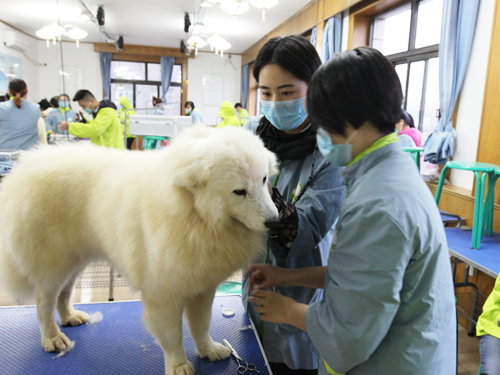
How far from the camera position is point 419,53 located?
5109 millimetres

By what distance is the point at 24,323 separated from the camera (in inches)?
68.0

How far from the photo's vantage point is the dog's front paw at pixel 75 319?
1.72 meters

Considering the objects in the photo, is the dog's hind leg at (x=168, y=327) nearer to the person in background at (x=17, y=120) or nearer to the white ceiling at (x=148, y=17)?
the person in background at (x=17, y=120)

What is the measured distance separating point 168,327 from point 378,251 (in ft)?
2.82

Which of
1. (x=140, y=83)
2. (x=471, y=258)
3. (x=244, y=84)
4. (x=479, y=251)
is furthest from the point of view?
(x=140, y=83)

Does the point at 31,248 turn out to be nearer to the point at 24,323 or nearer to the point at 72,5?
the point at 24,323

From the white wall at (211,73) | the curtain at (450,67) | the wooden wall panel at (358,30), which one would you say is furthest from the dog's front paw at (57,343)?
the white wall at (211,73)

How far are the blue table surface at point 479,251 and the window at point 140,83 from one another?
1248cm

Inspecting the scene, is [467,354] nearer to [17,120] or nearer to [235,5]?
[235,5]

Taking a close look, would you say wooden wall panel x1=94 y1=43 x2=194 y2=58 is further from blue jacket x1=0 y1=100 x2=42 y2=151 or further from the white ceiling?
blue jacket x1=0 y1=100 x2=42 y2=151

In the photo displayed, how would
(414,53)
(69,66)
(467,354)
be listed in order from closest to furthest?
(467,354) → (414,53) → (69,66)

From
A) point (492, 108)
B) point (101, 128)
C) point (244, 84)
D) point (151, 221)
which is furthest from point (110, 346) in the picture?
point (244, 84)

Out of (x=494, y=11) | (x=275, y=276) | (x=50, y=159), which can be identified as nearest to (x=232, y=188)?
(x=275, y=276)

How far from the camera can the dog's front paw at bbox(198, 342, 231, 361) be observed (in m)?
1.47
